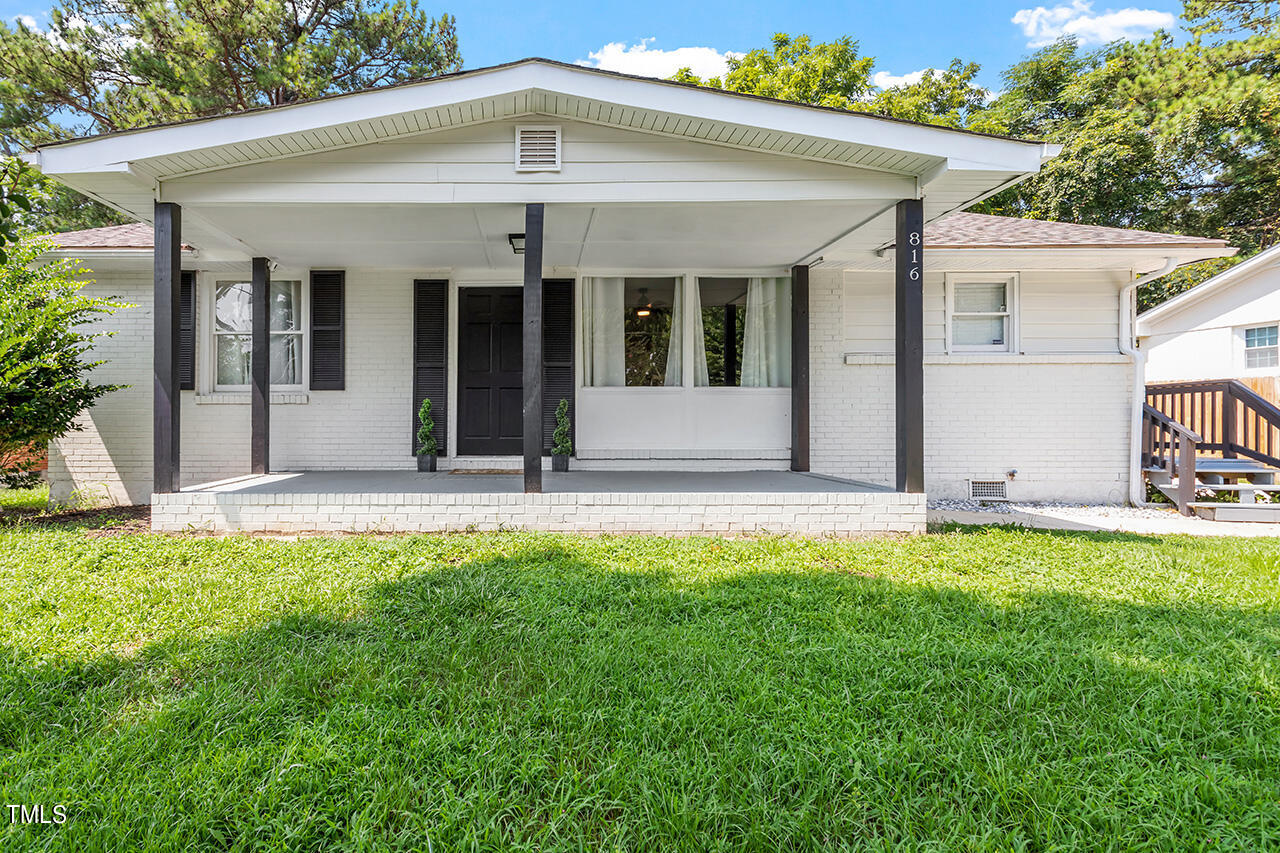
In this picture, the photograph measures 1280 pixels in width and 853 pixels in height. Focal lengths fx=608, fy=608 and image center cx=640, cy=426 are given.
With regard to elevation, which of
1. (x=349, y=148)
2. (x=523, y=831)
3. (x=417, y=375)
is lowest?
(x=523, y=831)

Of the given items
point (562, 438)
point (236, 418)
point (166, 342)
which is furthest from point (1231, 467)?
point (236, 418)

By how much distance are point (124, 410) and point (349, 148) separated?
14.5ft

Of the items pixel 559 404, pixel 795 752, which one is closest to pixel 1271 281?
pixel 559 404

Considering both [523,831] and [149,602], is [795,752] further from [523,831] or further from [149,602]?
[149,602]

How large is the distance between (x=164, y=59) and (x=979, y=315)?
1450 centimetres

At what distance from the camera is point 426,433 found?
6582 millimetres

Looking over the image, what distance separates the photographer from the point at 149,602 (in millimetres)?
2912

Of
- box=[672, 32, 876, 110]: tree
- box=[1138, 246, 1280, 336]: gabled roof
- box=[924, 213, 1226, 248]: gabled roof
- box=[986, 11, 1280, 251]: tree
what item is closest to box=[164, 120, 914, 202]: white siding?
box=[924, 213, 1226, 248]: gabled roof

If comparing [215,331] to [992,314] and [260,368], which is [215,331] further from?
[992,314]

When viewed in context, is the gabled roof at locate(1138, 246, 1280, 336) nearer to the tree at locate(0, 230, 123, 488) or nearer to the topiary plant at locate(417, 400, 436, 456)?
the topiary plant at locate(417, 400, 436, 456)

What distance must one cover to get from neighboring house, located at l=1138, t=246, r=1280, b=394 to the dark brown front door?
893 centimetres

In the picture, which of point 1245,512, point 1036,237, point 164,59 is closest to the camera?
point 1245,512

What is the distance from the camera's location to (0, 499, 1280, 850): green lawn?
1.48 meters

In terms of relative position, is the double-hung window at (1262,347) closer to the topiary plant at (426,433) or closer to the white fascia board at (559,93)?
the white fascia board at (559,93)
